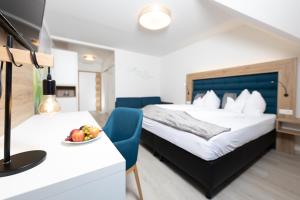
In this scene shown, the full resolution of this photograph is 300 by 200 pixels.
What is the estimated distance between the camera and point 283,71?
233 centimetres

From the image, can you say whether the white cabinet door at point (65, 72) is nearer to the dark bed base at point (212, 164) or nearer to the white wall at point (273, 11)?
the dark bed base at point (212, 164)

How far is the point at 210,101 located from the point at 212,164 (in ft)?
7.14

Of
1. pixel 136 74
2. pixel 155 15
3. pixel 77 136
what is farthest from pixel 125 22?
pixel 77 136

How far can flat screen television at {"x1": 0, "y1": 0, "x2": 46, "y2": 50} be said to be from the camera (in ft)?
1.78

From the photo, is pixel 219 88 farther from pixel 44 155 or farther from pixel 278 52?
pixel 44 155

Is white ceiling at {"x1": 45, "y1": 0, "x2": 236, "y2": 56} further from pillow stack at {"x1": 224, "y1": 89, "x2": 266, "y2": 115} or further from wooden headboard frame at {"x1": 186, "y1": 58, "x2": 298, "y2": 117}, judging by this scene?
pillow stack at {"x1": 224, "y1": 89, "x2": 266, "y2": 115}

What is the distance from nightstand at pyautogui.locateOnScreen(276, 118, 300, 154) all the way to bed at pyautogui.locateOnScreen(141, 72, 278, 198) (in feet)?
0.30

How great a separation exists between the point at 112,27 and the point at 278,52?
132 inches

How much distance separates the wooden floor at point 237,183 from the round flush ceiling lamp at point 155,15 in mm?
2409

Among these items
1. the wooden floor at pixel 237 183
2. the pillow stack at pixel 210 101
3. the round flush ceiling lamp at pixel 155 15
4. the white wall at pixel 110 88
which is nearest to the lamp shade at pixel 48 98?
the wooden floor at pixel 237 183

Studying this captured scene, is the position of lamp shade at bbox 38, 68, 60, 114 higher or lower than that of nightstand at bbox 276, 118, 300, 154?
higher

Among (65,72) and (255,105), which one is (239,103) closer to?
(255,105)

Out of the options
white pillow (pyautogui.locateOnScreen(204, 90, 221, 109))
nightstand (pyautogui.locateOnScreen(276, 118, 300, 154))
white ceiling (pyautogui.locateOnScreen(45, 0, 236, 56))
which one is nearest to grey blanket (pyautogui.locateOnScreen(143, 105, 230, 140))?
white pillow (pyautogui.locateOnScreen(204, 90, 221, 109))

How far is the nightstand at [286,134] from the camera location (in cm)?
223
